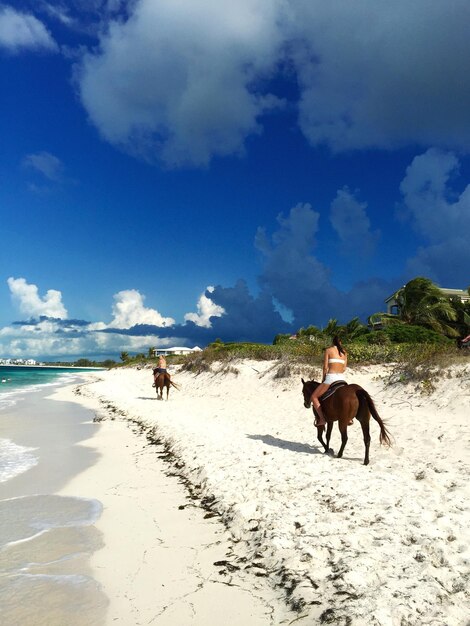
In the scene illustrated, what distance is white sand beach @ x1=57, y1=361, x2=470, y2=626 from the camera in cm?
384

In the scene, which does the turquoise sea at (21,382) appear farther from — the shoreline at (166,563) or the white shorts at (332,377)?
the white shorts at (332,377)

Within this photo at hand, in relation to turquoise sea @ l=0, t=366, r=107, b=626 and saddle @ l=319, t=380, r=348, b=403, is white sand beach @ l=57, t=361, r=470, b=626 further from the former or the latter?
saddle @ l=319, t=380, r=348, b=403

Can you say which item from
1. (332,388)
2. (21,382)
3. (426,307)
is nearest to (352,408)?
(332,388)

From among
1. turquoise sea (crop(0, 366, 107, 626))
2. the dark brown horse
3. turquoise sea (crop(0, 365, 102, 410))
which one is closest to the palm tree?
the dark brown horse

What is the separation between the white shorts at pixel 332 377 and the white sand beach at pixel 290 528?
Answer: 1.63m

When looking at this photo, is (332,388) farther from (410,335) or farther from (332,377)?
(410,335)

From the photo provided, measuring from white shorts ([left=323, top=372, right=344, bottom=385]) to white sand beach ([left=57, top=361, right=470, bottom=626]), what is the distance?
5.36 feet

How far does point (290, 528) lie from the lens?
533 cm

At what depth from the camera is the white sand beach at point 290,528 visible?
3.84 metres

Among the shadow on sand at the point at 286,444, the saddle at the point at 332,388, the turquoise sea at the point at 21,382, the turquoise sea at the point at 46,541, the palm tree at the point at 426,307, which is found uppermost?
the palm tree at the point at 426,307

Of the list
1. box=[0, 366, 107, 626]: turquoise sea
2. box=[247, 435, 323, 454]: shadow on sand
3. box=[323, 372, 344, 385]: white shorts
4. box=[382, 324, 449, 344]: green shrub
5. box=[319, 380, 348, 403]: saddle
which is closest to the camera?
box=[0, 366, 107, 626]: turquoise sea

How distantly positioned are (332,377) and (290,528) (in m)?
4.22

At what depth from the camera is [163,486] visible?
25.9 ft

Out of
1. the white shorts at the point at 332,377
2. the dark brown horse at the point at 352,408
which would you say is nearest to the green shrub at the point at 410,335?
the white shorts at the point at 332,377
